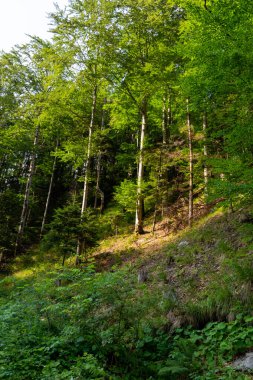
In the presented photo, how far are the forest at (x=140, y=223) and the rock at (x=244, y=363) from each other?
12 cm

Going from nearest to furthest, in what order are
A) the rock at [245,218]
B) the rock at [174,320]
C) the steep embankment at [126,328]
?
the steep embankment at [126,328]
the rock at [174,320]
the rock at [245,218]

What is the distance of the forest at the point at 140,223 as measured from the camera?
16.7 ft

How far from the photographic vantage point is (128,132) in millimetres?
25672

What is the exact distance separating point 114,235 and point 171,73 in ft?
28.8

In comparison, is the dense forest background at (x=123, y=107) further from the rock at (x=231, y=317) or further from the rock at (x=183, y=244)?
the rock at (x=231, y=317)

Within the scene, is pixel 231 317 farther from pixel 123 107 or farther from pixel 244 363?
pixel 123 107

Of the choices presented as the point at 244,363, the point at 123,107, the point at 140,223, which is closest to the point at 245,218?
the point at 244,363

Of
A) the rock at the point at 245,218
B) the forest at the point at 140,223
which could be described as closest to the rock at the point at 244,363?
the forest at the point at 140,223

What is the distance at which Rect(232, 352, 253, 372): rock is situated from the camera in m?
4.27

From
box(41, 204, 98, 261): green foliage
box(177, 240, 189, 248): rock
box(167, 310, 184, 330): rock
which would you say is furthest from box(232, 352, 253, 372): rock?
box(41, 204, 98, 261): green foliage

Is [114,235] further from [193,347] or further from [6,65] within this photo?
[6,65]

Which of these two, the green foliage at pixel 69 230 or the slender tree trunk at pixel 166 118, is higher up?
the slender tree trunk at pixel 166 118

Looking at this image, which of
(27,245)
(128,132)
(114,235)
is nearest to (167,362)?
(114,235)

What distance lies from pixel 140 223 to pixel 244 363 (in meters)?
9.80
